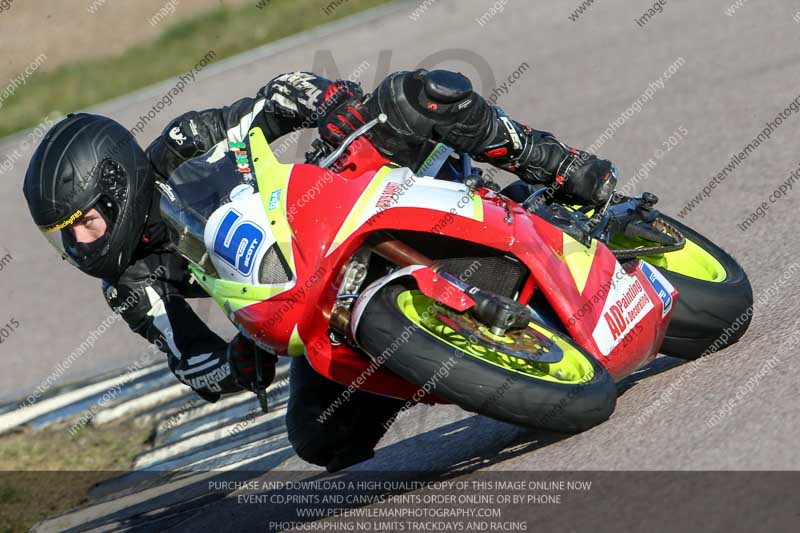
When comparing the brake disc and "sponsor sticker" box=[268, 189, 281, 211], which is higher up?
the brake disc

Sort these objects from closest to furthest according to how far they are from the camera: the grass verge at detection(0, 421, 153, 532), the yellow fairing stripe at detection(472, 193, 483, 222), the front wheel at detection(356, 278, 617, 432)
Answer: the front wheel at detection(356, 278, 617, 432) → the yellow fairing stripe at detection(472, 193, 483, 222) → the grass verge at detection(0, 421, 153, 532)

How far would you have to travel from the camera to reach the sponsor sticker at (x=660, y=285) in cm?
457

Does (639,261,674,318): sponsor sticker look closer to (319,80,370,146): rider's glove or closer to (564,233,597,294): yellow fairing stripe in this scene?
(564,233,597,294): yellow fairing stripe

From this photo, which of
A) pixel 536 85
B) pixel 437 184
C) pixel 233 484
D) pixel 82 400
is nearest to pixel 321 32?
pixel 536 85

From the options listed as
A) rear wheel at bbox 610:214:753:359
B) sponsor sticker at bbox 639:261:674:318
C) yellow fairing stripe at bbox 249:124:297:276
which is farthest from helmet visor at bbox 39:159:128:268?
rear wheel at bbox 610:214:753:359

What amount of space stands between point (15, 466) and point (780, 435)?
5176 mm

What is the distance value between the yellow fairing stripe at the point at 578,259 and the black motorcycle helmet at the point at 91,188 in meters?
1.83

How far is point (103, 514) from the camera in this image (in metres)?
6.16

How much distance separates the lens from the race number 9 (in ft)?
13.1

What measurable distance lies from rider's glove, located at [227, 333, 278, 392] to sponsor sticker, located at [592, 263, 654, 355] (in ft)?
4.40

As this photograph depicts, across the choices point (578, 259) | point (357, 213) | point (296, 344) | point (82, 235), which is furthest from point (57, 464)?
point (578, 259)

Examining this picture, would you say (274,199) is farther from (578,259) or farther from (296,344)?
(578,259)

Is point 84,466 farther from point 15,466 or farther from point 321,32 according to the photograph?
point 321,32

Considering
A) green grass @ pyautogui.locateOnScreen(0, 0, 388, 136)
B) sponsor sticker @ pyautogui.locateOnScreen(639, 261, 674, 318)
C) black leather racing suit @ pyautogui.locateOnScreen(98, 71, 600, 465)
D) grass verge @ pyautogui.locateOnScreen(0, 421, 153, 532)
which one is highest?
sponsor sticker @ pyautogui.locateOnScreen(639, 261, 674, 318)
